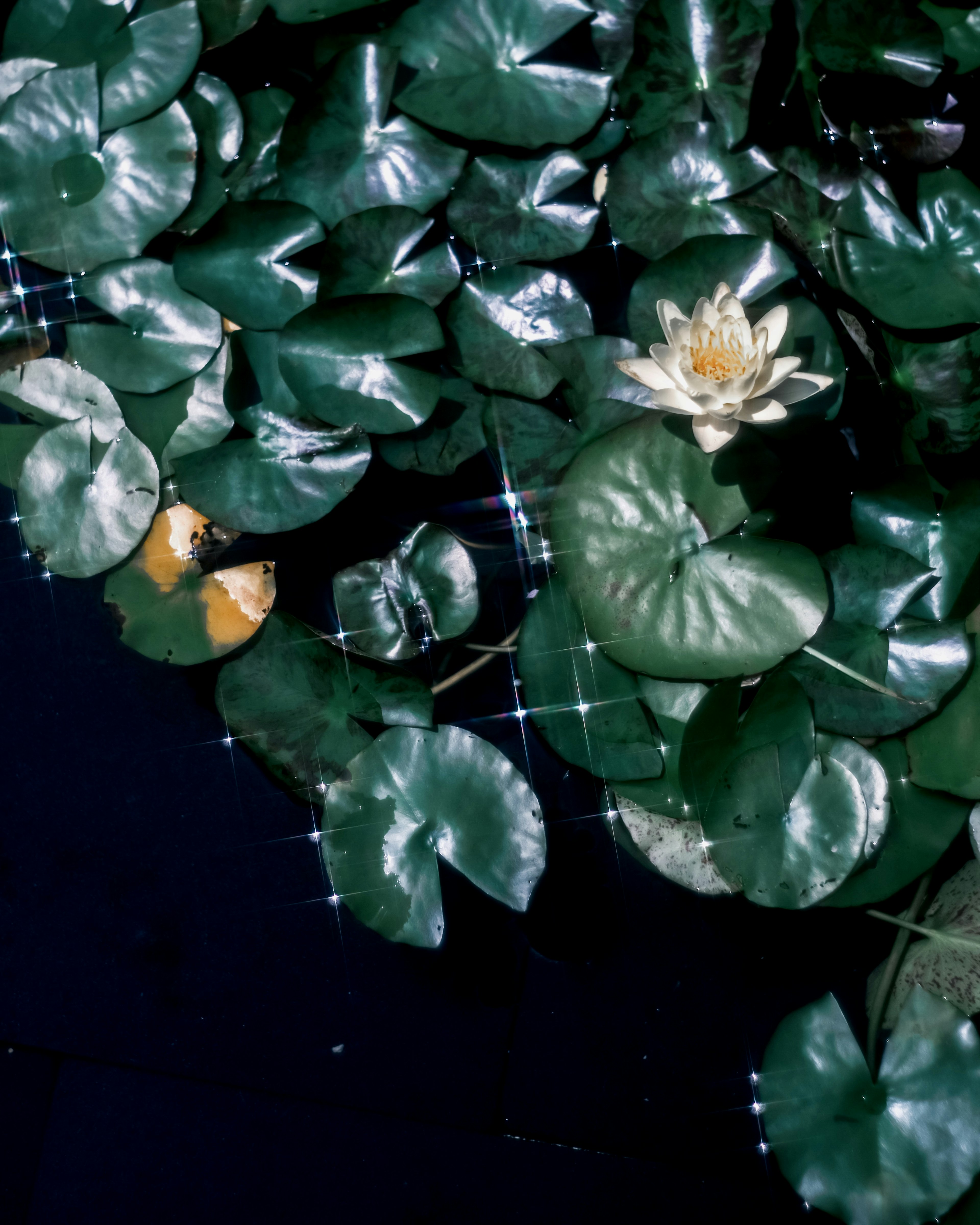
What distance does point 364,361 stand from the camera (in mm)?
1293

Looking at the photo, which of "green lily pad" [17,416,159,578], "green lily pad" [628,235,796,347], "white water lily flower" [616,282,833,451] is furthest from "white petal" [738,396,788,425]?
"green lily pad" [17,416,159,578]

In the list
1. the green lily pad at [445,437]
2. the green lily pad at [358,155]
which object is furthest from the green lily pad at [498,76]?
the green lily pad at [445,437]

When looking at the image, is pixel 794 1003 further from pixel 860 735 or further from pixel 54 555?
pixel 54 555

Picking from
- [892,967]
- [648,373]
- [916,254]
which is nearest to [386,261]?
[648,373]

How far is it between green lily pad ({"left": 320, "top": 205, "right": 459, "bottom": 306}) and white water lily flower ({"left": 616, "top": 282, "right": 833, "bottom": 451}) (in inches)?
12.8

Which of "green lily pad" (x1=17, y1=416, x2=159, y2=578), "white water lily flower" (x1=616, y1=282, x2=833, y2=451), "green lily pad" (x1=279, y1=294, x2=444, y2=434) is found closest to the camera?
"white water lily flower" (x1=616, y1=282, x2=833, y2=451)

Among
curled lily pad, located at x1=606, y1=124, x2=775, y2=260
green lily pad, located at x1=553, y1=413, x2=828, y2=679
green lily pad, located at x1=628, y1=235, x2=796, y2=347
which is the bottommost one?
green lily pad, located at x1=553, y1=413, x2=828, y2=679

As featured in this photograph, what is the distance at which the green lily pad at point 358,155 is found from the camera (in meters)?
1.33

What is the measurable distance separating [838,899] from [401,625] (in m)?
0.72

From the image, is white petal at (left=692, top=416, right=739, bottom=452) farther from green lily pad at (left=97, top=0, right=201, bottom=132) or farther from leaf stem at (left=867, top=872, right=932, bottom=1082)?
green lily pad at (left=97, top=0, right=201, bottom=132)

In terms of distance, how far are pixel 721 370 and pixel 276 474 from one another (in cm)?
64

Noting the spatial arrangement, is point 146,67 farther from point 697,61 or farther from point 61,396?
point 697,61

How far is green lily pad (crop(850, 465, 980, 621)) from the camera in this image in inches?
50.1

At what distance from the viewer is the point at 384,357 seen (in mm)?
1293
